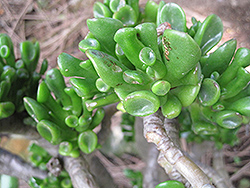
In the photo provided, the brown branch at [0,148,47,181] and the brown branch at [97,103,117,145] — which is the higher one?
the brown branch at [97,103,117,145]

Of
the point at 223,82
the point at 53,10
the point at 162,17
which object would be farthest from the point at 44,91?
the point at 53,10

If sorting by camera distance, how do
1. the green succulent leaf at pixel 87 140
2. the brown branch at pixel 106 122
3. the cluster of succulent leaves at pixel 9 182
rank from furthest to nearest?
the cluster of succulent leaves at pixel 9 182 < the brown branch at pixel 106 122 < the green succulent leaf at pixel 87 140

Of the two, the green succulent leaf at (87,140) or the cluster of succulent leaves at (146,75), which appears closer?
the cluster of succulent leaves at (146,75)

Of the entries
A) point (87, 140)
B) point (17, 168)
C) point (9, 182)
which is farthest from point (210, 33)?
point (9, 182)

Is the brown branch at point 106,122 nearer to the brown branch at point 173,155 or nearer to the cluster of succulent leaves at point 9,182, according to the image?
the brown branch at point 173,155

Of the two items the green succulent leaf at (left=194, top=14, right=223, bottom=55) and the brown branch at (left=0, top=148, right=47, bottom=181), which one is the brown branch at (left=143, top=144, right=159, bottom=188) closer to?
the brown branch at (left=0, top=148, right=47, bottom=181)

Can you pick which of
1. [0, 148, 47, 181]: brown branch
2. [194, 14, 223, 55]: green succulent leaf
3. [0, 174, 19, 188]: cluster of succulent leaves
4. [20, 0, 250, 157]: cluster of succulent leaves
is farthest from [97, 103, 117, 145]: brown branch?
[0, 174, 19, 188]: cluster of succulent leaves

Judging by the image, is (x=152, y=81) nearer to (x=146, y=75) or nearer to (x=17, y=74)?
(x=146, y=75)

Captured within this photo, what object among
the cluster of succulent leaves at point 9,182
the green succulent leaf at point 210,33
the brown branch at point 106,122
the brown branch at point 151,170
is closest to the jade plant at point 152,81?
the green succulent leaf at point 210,33
